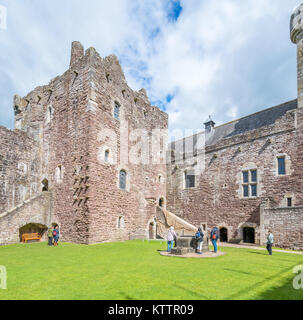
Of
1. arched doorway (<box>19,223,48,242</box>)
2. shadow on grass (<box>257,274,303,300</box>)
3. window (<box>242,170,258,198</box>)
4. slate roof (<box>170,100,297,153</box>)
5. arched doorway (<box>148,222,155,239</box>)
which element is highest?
slate roof (<box>170,100,297,153</box>)

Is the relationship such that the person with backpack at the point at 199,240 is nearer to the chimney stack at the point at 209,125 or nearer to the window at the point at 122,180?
the window at the point at 122,180

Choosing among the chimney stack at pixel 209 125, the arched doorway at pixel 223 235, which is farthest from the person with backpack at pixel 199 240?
the chimney stack at pixel 209 125

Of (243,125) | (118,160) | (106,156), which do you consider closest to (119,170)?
(118,160)

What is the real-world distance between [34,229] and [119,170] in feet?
22.5

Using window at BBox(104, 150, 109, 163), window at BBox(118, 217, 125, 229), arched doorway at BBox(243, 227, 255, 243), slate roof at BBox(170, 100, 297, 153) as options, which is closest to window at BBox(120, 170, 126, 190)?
window at BBox(104, 150, 109, 163)

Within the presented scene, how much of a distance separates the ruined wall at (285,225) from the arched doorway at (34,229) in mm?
14289

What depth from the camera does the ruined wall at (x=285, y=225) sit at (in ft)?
43.8

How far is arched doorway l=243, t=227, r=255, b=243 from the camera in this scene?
16.9 metres

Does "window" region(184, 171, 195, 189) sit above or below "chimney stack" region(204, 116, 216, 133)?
below

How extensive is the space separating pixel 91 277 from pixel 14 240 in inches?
417

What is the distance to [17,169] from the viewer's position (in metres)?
17.2

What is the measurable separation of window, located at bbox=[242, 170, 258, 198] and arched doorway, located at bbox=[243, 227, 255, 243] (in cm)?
234

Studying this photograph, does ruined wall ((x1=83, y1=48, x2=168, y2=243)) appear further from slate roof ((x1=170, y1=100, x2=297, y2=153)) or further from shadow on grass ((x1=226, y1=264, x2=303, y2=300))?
shadow on grass ((x1=226, y1=264, x2=303, y2=300))
